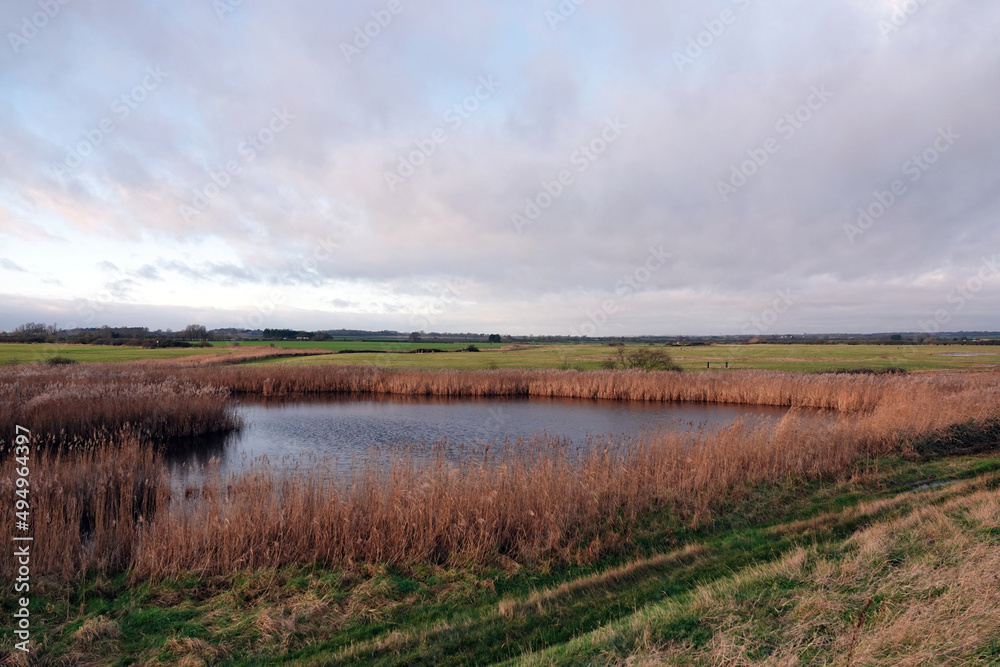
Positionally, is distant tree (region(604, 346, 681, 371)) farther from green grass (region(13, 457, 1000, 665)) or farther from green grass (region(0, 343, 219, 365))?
green grass (region(0, 343, 219, 365))

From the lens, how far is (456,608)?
5.42 meters

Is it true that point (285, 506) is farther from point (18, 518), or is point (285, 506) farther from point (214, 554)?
point (18, 518)

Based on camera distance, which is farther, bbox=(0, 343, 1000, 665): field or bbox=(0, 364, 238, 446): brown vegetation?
bbox=(0, 364, 238, 446): brown vegetation

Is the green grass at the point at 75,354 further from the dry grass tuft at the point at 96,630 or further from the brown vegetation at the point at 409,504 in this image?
the dry grass tuft at the point at 96,630

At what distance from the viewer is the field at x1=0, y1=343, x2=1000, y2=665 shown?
4199mm

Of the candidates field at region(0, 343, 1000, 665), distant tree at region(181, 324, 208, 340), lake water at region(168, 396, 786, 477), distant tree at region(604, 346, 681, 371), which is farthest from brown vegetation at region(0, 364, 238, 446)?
distant tree at region(181, 324, 208, 340)

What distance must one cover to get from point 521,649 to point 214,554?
427 centimetres

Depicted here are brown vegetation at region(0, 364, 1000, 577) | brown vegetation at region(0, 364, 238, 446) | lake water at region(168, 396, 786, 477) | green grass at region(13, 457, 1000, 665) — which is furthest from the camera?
lake water at region(168, 396, 786, 477)

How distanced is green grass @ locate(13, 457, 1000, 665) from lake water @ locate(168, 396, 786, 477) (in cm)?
532

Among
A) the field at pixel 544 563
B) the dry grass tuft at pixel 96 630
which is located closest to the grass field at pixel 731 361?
the field at pixel 544 563

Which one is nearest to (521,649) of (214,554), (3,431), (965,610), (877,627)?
(877,627)

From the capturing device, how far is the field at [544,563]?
4.20m

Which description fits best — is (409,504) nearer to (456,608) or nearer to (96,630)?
(456,608)

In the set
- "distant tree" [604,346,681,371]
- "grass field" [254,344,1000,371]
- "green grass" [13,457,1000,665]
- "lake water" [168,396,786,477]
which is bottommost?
"lake water" [168,396,786,477]
